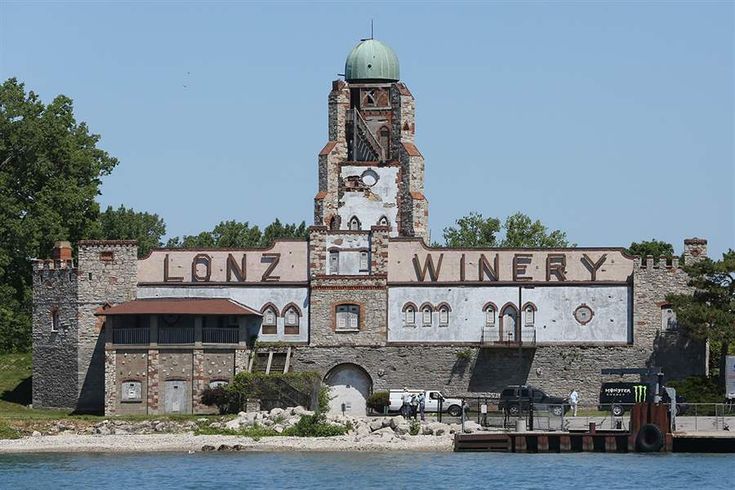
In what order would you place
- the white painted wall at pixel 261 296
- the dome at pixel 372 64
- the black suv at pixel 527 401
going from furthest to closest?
the dome at pixel 372 64, the white painted wall at pixel 261 296, the black suv at pixel 527 401

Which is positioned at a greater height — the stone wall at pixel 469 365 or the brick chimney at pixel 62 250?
the brick chimney at pixel 62 250

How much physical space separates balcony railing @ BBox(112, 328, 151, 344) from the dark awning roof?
3.40 feet

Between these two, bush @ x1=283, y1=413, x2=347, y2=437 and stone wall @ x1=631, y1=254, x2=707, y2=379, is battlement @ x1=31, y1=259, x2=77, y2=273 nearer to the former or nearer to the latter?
bush @ x1=283, y1=413, x2=347, y2=437

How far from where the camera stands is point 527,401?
101750 millimetres

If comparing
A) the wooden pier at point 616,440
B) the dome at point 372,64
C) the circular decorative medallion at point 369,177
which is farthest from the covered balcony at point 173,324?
the dome at point 372,64

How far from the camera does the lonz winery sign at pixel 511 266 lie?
109625mm

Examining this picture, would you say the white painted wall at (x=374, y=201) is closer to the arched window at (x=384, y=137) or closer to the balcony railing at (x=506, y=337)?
the arched window at (x=384, y=137)

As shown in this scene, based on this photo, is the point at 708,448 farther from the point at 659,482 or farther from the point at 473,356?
the point at 473,356

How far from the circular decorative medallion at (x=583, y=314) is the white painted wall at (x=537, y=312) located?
5.7 inches

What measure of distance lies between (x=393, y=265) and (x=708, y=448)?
21.5 m

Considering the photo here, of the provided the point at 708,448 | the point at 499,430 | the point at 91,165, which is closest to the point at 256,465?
the point at 499,430

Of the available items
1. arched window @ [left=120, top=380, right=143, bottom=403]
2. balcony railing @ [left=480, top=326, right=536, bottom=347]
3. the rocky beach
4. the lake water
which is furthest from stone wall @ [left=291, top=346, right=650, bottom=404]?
the lake water

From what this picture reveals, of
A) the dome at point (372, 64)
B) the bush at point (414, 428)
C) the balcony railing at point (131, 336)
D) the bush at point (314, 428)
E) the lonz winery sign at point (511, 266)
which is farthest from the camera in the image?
the dome at point (372, 64)

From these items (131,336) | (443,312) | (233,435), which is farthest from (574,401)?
(131,336)
